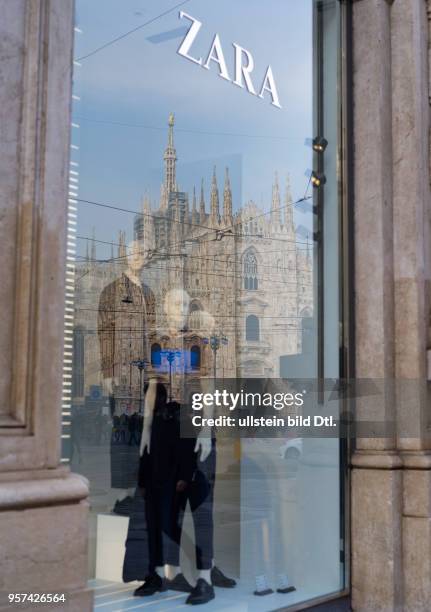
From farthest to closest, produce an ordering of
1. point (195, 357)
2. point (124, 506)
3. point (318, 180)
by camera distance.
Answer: point (318, 180)
point (195, 357)
point (124, 506)

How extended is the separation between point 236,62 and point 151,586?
12.8 ft

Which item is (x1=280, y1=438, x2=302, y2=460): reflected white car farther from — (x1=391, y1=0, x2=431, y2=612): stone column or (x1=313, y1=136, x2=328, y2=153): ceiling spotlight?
(x1=313, y1=136, x2=328, y2=153): ceiling spotlight

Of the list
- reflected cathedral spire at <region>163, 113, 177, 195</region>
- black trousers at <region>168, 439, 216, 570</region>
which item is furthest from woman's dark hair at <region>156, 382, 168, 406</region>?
reflected cathedral spire at <region>163, 113, 177, 195</region>

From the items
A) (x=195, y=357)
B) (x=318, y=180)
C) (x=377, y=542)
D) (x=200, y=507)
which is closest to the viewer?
(x=200, y=507)

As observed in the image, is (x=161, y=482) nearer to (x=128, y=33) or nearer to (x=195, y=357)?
(x=195, y=357)

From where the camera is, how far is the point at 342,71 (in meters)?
7.28

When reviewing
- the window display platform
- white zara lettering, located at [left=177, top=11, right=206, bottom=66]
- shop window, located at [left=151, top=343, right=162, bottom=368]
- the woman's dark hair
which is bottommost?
the window display platform

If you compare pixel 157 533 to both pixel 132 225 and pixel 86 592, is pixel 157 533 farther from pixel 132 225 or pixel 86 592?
pixel 132 225

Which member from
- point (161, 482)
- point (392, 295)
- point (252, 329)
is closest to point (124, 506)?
point (161, 482)

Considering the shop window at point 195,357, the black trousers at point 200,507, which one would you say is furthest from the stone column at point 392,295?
the shop window at point 195,357

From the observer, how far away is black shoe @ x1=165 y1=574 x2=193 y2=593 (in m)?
5.72

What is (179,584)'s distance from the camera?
5809 mm

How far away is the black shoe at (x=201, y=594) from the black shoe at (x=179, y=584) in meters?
0.04

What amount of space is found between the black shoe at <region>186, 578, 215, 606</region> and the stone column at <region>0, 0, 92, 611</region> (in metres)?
1.80
